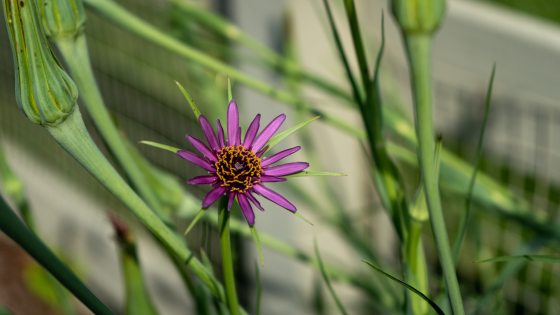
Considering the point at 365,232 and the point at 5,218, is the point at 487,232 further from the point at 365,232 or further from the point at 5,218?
the point at 5,218

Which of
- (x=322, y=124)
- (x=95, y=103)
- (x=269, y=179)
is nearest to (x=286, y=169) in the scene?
(x=269, y=179)

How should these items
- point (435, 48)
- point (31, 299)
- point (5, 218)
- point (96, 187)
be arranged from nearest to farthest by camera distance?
point (5, 218)
point (435, 48)
point (96, 187)
point (31, 299)

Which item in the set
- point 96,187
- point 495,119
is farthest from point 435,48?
point 96,187

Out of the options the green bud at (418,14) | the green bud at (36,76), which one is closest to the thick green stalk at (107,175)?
the green bud at (36,76)

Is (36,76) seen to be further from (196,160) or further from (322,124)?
(322,124)

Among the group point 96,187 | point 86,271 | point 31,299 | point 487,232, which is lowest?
point 31,299

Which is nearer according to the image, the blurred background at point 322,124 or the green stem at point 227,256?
the green stem at point 227,256

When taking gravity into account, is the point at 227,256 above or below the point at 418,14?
below

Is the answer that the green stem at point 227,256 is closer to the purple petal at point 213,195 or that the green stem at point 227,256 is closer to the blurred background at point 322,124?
the purple petal at point 213,195
